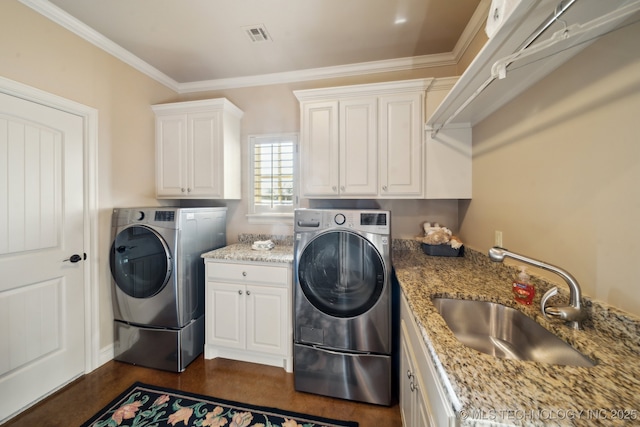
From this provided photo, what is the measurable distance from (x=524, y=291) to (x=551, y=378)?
57 centimetres

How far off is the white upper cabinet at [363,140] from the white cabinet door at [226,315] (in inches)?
42.2

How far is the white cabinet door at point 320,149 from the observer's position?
6.66 ft

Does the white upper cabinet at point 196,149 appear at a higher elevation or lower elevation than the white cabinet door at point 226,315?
higher

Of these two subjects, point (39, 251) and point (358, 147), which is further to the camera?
point (358, 147)

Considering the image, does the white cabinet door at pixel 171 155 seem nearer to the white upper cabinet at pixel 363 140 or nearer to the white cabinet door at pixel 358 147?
the white upper cabinet at pixel 363 140

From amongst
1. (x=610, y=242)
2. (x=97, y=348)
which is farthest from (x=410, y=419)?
(x=97, y=348)

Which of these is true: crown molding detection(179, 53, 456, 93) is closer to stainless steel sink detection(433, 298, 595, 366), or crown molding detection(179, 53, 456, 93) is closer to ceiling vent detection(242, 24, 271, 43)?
ceiling vent detection(242, 24, 271, 43)

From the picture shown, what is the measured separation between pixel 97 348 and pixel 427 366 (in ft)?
8.37

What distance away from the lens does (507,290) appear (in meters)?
1.21

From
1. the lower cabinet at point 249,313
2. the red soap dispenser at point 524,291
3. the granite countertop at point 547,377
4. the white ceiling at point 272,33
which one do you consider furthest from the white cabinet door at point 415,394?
the white ceiling at point 272,33

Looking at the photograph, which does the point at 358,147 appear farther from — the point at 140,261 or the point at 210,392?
the point at 210,392

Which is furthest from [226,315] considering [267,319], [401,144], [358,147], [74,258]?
[401,144]

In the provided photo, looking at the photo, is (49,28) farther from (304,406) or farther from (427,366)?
(304,406)

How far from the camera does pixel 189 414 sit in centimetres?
150
